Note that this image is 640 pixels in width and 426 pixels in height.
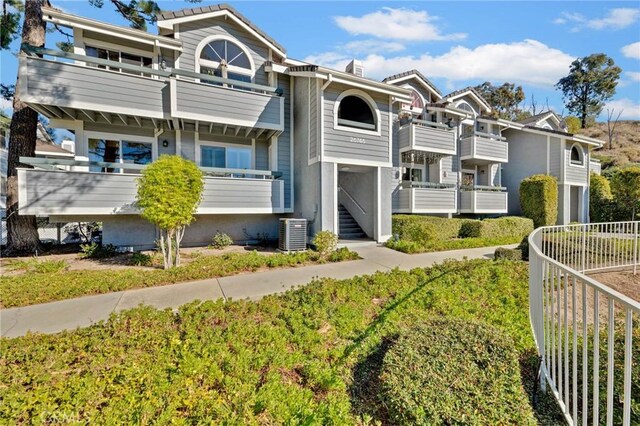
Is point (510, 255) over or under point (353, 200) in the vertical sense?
under

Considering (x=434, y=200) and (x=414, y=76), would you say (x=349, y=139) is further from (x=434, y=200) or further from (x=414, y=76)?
(x=414, y=76)

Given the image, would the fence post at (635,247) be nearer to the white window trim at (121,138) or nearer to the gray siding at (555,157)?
the gray siding at (555,157)

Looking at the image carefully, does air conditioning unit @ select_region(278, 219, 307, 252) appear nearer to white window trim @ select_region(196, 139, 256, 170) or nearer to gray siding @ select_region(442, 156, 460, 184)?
white window trim @ select_region(196, 139, 256, 170)

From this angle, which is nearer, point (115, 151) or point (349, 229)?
point (115, 151)

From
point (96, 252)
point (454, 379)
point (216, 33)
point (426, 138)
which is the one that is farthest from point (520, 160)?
point (96, 252)

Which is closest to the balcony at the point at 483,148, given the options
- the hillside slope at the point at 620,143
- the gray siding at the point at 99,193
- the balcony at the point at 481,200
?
the balcony at the point at 481,200

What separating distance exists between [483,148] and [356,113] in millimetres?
8479

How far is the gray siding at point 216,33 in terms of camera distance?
9.98 metres

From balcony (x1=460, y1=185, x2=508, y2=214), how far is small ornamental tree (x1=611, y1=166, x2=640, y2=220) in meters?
7.71

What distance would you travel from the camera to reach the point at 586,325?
2.11 m

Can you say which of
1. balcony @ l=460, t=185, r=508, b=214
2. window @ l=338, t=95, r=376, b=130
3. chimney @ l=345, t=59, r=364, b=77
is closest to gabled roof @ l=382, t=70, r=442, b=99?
chimney @ l=345, t=59, r=364, b=77

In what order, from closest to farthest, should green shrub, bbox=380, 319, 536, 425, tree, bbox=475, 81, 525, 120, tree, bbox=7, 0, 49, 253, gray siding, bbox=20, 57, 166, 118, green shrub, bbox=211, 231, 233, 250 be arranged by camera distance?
green shrub, bbox=380, 319, 536, 425
gray siding, bbox=20, 57, 166, 118
tree, bbox=7, 0, 49, 253
green shrub, bbox=211, 231, 233, 250
tree, bbox=475, 81, 525, 120

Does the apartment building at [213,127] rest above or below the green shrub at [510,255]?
above

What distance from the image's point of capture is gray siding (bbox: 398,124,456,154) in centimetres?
1277
